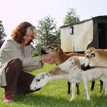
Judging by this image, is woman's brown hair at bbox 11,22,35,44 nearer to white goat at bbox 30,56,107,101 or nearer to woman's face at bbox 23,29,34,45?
woman's face at bbox 23,29,34,45

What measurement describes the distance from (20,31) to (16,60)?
0.67m

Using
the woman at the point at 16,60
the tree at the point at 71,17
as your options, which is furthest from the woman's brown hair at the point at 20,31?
the tree at the point at 71,17

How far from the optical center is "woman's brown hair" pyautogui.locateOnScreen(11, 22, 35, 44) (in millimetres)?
4312

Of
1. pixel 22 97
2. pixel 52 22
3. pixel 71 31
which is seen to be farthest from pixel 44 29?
pixel 22 97

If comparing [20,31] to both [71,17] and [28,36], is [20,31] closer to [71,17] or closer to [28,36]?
[28,36]

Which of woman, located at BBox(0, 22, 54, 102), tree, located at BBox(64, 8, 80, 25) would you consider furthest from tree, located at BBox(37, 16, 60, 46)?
woman, located at BBox(0, 22, 54, 102)

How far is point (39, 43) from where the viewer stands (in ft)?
164

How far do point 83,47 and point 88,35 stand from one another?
41.2 inches

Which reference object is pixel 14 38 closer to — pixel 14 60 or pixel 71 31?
pixel 14 60

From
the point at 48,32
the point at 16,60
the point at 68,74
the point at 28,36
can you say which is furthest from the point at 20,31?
the point at 48,32

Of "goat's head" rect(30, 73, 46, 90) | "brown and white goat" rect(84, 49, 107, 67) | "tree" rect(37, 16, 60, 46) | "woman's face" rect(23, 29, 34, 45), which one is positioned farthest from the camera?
"tree" rect(37, 16, 60, 46)

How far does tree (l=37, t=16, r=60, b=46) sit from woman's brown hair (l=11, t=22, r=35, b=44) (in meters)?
43.1

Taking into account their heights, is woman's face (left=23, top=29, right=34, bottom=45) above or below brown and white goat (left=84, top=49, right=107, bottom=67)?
above

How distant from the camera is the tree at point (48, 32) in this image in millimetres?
49353
